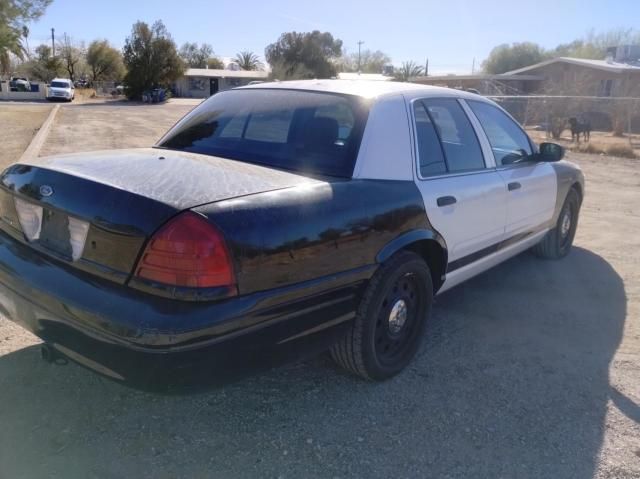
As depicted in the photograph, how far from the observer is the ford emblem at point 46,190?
2.62m

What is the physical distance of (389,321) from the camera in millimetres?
3256

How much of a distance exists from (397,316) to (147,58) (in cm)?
5079

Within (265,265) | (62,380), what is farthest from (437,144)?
(62,380)

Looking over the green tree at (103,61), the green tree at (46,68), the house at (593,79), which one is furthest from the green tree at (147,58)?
the house at (593,79)

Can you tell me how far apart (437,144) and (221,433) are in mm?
2152

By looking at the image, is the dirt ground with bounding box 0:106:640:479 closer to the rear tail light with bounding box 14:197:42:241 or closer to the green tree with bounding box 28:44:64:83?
the rear tail light with bounding box 14:197:42:241

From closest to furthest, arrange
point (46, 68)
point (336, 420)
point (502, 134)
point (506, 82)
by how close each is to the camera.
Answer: point (336, 420) < point (502, 134) < point (506, 82) < point (46, 68)

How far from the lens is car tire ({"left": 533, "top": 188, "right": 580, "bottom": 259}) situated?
18.4ft

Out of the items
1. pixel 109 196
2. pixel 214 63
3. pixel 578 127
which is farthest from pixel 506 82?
pixel 214 63

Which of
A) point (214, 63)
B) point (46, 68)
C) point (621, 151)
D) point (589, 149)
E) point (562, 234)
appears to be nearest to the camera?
point (562, 234)

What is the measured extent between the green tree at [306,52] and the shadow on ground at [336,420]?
5556cm

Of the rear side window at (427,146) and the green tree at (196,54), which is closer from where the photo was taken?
the rear side window at (427,146)

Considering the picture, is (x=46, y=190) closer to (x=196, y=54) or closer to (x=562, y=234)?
(x=562, y=234)

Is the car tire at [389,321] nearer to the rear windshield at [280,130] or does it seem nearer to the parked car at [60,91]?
the rear windshield at [280,130]
